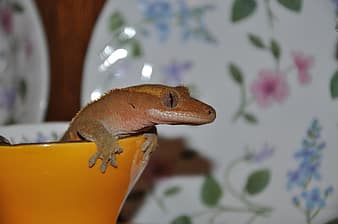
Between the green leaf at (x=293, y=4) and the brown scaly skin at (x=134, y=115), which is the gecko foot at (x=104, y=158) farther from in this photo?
the green leaf at (x=293, y=4)

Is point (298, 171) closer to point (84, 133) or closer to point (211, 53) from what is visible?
point (211, 53)

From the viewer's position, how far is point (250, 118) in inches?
29.2

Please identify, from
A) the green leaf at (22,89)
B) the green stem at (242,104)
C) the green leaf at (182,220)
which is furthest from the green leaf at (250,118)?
the green leaf at (22,89)

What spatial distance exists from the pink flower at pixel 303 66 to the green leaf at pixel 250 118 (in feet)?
0.21

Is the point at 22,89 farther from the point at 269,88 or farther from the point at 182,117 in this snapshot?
the point at 182,117

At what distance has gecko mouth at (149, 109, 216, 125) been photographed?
1.42 feet

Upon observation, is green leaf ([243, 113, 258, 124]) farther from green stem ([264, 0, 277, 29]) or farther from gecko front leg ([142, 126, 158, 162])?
gecko front leg ([142, 126, 158, 162])

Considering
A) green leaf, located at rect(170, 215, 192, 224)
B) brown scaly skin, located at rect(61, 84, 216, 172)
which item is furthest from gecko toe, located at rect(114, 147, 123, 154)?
green leaf, located at rect(170, 215, 192, 224)

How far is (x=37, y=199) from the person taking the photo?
44 cm

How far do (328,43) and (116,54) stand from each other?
0.74 ft

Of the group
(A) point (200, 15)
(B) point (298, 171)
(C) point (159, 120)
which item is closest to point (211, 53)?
(A) point (200, 15)

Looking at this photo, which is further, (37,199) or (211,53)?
(211,53)

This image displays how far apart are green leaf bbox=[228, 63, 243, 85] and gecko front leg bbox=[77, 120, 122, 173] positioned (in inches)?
12.3

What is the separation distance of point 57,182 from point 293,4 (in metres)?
0.40
